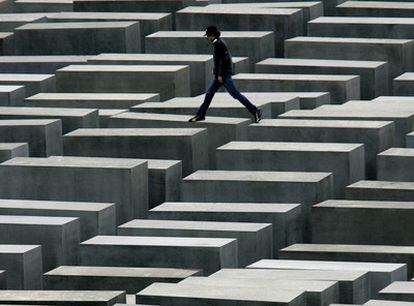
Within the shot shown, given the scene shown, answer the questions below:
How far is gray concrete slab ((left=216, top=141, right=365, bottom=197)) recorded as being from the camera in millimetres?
23125

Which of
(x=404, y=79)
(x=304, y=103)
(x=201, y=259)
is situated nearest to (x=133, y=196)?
(x=201, y=259)

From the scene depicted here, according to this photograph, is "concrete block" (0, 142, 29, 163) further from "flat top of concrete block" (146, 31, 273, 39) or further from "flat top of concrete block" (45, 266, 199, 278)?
"flat top of concrete block" (146, 31, 273, 39)

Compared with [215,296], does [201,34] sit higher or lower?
higher

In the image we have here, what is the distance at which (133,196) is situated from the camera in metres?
22.4

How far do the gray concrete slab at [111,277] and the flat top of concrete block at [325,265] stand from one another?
0.84 m

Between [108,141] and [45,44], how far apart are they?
831cm

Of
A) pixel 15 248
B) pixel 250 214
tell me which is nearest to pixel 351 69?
pixel 250 214

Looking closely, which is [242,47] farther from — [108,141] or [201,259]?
[201,259]

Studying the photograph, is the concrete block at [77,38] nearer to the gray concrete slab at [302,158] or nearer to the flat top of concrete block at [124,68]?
the flat top of concrete block at [124,68]

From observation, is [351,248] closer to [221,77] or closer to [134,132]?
[221,77]

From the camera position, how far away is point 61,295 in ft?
57.4

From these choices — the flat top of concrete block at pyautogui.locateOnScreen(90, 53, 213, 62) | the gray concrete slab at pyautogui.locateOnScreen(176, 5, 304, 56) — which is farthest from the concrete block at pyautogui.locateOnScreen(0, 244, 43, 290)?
the gray concrete slab at pyautogui.locateOnScreen(176, 5, 304, 56)

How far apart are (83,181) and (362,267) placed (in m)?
5.21

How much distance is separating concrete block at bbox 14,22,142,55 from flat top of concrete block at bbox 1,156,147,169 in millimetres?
8488
